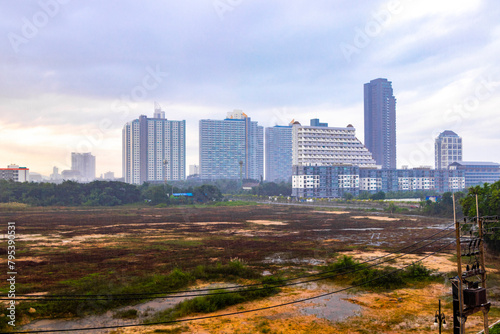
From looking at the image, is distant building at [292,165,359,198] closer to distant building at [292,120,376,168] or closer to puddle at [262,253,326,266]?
distant building at [292,120,376,168]

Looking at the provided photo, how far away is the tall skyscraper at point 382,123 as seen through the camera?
193 m

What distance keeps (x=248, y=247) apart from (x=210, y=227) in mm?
15066

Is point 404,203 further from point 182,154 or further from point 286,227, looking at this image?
point 182,154

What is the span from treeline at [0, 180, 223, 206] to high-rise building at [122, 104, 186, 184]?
278ft

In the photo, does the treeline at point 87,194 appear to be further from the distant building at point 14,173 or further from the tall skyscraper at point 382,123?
the tall skyscraper at point 382,123

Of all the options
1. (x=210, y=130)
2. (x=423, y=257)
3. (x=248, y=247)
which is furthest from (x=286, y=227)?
(x=210, y=130)

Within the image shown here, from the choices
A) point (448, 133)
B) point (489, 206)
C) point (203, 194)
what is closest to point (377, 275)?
point (489, 206)

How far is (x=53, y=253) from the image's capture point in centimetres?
2894

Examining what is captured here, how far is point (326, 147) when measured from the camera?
357 ft

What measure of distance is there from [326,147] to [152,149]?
96.0 meters

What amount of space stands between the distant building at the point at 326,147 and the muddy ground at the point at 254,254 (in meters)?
55.0

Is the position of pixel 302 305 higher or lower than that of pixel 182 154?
lower

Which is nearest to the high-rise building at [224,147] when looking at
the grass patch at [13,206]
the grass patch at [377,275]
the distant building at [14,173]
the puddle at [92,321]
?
the distant building at [14,173]

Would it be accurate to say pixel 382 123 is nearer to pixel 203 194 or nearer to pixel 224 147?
pixel 224 147
